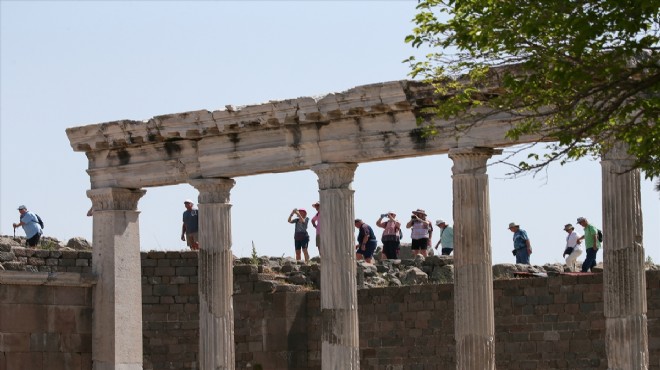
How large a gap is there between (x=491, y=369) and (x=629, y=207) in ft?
10.7

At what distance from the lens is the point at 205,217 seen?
3259cm

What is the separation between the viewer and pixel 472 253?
29.6 meters

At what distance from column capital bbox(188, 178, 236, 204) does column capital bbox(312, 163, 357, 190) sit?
6.58 ft

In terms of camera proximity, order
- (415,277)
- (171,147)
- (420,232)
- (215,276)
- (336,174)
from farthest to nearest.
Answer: (420,232)
(415,277)
(171,147)
(215,276)
(336,174)

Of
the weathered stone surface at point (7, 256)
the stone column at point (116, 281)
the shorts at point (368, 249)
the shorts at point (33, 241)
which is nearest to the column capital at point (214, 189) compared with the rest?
the stone column at point (116, 281)

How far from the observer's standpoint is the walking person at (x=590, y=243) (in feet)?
114

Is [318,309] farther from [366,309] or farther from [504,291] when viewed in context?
[504,291]

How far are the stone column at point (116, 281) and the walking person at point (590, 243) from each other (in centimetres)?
783

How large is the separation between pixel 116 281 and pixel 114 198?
1424 mm

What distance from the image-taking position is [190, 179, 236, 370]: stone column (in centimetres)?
3228

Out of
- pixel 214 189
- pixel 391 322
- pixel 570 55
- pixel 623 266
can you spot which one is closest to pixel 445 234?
pixel 391 322

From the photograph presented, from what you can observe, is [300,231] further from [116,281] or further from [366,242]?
[116,281]

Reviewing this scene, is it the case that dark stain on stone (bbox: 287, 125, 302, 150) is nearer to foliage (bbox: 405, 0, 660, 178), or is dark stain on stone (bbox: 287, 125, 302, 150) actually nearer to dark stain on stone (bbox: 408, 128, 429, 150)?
dark stain on stone (bbox: 408, 128, 429, 150)

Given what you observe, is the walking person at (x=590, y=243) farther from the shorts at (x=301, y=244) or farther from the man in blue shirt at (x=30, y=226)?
the man in blue shirt at (x=30, y=226)
